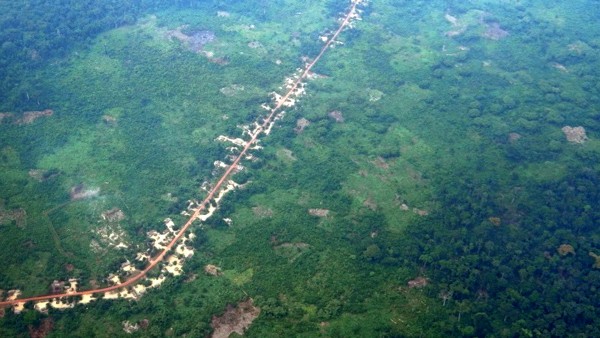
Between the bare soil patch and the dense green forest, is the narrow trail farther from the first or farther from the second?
the bare soil patch

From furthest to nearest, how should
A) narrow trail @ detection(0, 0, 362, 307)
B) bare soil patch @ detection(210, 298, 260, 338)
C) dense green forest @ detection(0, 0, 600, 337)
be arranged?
dense green forest @ detection(0, 0, 600, 337), narrow trail @ detection(0, 0, 362, 307), bare soil patch @ detection(210, 298, 260, 338)

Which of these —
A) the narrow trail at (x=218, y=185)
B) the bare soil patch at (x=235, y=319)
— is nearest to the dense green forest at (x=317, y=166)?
the bare soil patch at (x=235, y=319)

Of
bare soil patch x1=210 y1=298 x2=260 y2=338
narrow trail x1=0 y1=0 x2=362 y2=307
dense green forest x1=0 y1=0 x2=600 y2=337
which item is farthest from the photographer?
dense green forest x1=0 y1=0 x2=600 y2=337

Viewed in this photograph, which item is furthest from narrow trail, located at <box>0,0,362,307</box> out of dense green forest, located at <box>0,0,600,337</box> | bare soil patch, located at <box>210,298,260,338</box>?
bare soil patch, located at <box>210,298,260,338</box>

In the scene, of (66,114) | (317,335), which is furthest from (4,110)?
(317,335)

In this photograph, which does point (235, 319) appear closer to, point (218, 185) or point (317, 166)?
point (218, 185)

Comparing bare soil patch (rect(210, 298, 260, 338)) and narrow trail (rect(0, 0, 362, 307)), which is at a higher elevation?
narrow trail (rect(0, 0, 362, 307))

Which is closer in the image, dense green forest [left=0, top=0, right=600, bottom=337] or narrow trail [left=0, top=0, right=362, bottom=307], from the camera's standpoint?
narrow trail [left=0, top=0, right=362, bottom=307]

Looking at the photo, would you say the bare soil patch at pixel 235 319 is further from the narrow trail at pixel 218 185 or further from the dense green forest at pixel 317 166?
the narrow trail at pixel 218 185
